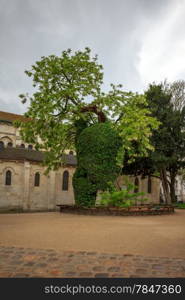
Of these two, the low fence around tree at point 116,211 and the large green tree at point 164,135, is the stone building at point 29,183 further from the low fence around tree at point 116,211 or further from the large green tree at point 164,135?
the low fence around tree at point 116,211

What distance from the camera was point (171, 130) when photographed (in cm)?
3147

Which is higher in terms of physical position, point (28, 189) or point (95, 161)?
point (95, 161)

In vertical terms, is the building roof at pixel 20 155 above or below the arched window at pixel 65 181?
above

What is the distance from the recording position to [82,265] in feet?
17.6

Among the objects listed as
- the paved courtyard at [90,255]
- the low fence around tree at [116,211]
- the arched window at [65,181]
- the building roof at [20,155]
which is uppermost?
the building roof at [20,155]

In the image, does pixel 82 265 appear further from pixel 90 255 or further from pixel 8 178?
pixel 8 178

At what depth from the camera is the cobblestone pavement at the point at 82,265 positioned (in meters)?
4.84

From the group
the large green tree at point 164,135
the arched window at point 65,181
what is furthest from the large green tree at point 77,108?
the arched window at point 65,181

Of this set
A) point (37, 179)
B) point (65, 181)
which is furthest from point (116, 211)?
point (65, 181)

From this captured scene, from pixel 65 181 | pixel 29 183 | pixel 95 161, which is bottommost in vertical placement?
pixel 29 183

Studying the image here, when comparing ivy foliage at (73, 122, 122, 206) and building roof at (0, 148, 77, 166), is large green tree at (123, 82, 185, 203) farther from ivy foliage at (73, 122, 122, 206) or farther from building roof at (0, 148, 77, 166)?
building roof at (0, 148, 77, 166)

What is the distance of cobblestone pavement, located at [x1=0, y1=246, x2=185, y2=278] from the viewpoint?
15.9 ft

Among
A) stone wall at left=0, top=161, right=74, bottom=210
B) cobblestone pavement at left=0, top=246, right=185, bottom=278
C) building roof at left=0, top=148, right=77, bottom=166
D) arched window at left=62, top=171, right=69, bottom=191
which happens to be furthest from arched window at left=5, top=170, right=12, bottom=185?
cobblestone pavement at left=0, top=246, right=185, bottom=278

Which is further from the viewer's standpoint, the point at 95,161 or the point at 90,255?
the point at 95,161
